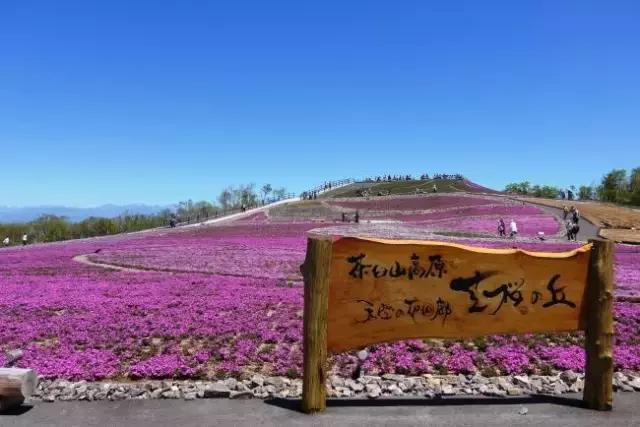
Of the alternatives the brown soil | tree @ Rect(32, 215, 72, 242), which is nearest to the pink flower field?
the brown soil

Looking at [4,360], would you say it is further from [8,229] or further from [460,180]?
[460,180]

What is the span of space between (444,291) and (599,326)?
2.18 metres

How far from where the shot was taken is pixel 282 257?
28.9m

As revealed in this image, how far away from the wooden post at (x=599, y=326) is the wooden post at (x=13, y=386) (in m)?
7.47

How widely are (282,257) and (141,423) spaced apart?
22275 mm

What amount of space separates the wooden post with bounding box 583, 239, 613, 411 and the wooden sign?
0.01 metres

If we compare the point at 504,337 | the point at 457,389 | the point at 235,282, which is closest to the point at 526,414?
the point at 457,389

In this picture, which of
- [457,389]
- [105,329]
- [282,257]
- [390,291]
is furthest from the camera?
[282,257]

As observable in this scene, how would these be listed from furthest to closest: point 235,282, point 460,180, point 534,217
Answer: point 460,180 < point 534,217 < point 235,282

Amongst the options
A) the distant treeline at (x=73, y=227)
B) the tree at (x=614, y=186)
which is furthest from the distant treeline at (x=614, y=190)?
the distant treeline at (x=73, y=227)

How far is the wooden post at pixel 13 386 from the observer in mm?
6738

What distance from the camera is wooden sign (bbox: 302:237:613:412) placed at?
6.93 meters

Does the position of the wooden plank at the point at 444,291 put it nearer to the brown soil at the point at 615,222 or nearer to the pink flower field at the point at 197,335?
the pink flower field at the point at 197,335

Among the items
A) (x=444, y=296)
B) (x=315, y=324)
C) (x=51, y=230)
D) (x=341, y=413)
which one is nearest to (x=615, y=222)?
(x=444, y=296)
